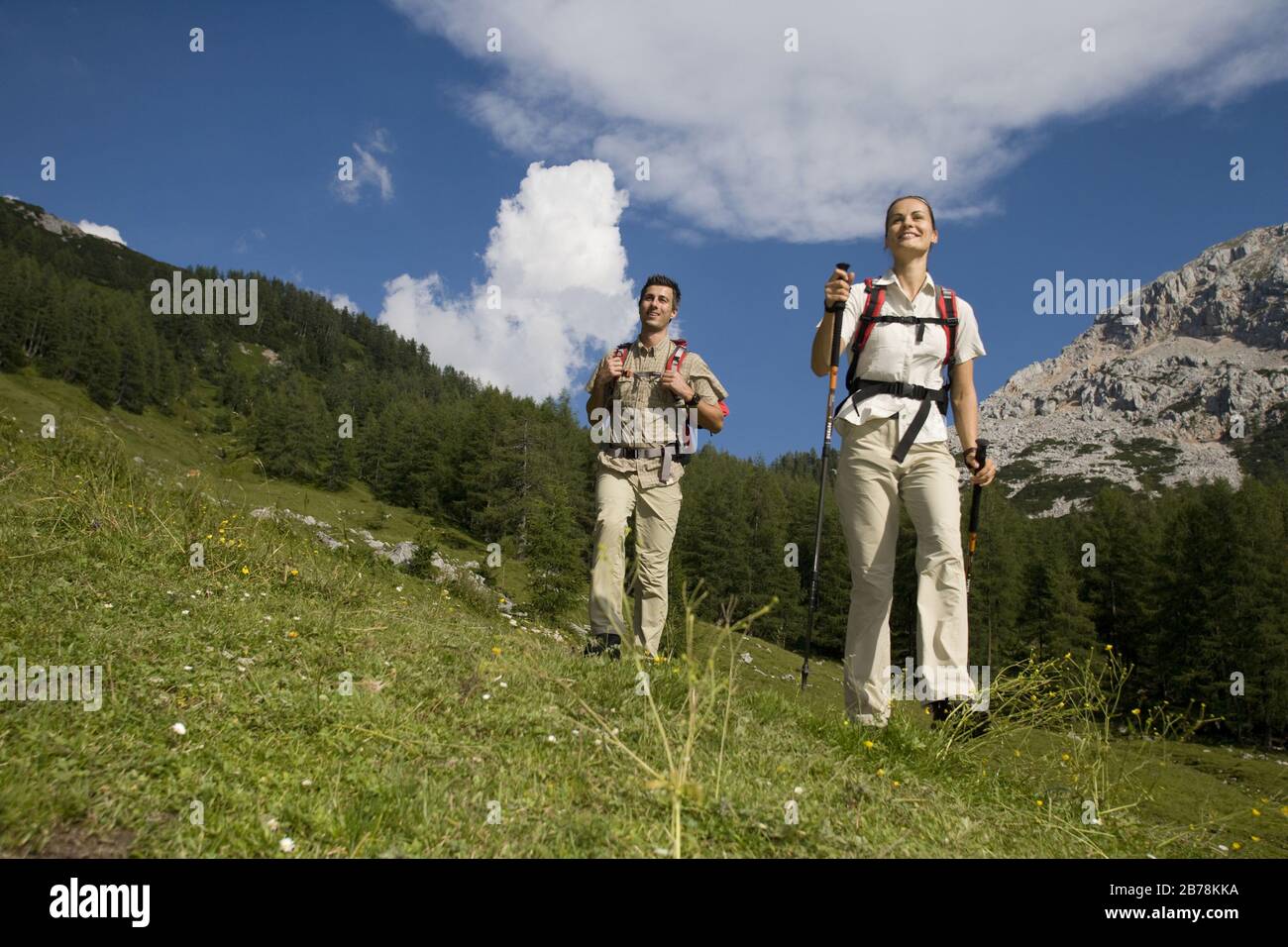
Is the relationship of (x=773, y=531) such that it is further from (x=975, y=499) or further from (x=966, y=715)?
(x=966, y=715)

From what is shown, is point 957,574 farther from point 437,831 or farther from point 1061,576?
point 1061,576

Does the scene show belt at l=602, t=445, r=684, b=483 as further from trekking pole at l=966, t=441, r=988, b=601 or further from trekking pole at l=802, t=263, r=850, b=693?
trekking pole at l=966, t=441, r=988, b=601

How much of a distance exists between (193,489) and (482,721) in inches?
271

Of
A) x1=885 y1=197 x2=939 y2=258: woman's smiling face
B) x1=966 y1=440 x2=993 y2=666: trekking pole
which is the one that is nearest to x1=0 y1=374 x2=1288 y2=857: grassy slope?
x1=966 y1=440 x2=993 y2=666: trekking pole

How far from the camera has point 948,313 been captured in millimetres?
5906

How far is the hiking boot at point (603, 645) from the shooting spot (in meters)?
6.30

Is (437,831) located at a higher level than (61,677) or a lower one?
lower

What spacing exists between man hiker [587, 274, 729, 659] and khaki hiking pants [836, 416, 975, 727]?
1881 mm

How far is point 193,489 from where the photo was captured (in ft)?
29.8

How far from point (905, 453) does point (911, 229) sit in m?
1.89

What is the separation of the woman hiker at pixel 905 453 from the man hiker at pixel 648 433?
172 centimetres

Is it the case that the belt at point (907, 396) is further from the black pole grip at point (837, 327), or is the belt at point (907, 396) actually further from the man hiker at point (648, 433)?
the man hiker at point (648, 433)

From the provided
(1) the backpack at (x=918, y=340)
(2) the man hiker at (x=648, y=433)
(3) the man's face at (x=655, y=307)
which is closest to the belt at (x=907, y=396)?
(1) the backpack at (x=918, y=340)
